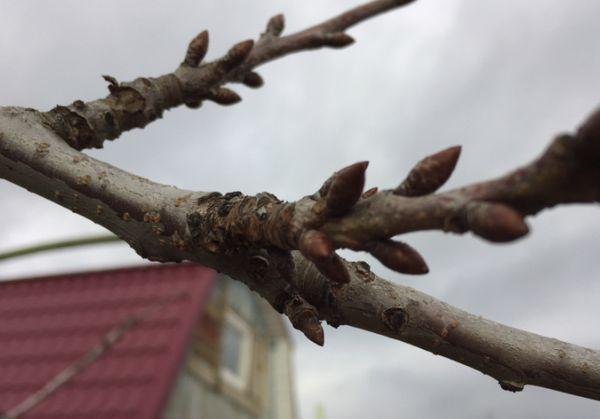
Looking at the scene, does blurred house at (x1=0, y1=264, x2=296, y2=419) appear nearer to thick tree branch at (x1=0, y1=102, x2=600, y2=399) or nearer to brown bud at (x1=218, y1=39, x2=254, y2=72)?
brown bud at (x1=218, y1=39, x2=254, y2=72)

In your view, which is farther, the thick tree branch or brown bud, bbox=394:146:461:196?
the thick tree branch

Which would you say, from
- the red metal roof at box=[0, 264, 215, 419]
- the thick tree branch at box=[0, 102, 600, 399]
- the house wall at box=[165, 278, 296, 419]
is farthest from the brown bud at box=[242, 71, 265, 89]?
the house wall at box=[165, 278, 296, 419]

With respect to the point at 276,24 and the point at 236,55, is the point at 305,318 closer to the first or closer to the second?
the point at 236,55

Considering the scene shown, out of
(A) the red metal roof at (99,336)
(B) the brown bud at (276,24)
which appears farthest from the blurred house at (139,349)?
(B) the brown bud at (276,24)

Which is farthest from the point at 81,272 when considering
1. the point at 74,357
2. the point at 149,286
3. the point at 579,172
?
the point at 579,172

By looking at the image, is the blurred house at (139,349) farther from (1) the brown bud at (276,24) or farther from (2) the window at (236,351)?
(1) the brown bud at (276,24)
